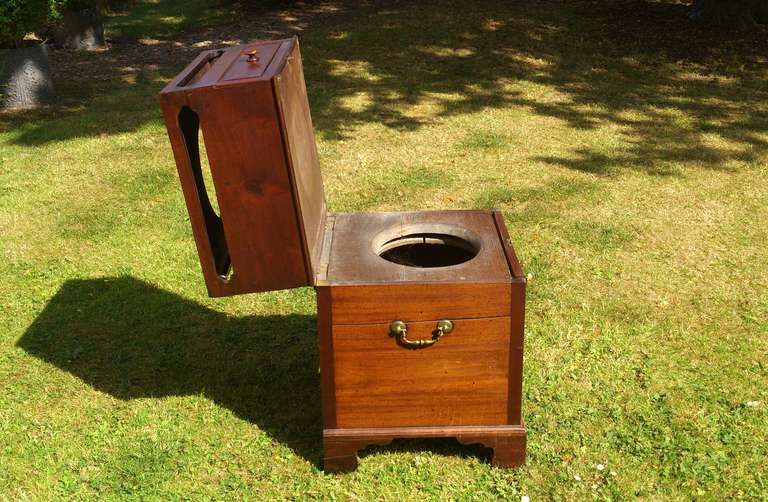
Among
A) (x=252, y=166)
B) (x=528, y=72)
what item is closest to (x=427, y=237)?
(x=252, y=166)

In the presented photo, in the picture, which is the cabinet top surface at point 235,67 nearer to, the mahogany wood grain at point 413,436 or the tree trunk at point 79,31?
the mahogany wood grain at point 413,436

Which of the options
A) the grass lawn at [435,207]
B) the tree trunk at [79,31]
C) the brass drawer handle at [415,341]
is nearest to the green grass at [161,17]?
the tree trunk at [79,31]

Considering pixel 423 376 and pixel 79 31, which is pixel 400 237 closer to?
pixel 423 376

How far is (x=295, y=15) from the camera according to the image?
41.9 ft

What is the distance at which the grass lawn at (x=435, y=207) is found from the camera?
348 centimetres

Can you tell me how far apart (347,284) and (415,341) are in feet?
1.20

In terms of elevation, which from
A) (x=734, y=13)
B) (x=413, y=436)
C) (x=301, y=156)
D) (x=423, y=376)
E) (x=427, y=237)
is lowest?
(x=734, y=13)

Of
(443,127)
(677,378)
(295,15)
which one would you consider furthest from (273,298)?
(295,15)

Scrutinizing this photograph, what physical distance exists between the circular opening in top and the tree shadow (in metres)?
0.85

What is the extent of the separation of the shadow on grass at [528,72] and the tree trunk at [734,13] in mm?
299

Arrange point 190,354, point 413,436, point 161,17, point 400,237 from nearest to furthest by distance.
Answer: point 413,436 → point 400,237 → point 190,354 → point 161,17

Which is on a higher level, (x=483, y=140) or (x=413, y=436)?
(x=413, y=436)

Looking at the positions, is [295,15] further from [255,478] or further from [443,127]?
[255,478]

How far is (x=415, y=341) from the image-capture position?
3158 millimetres
